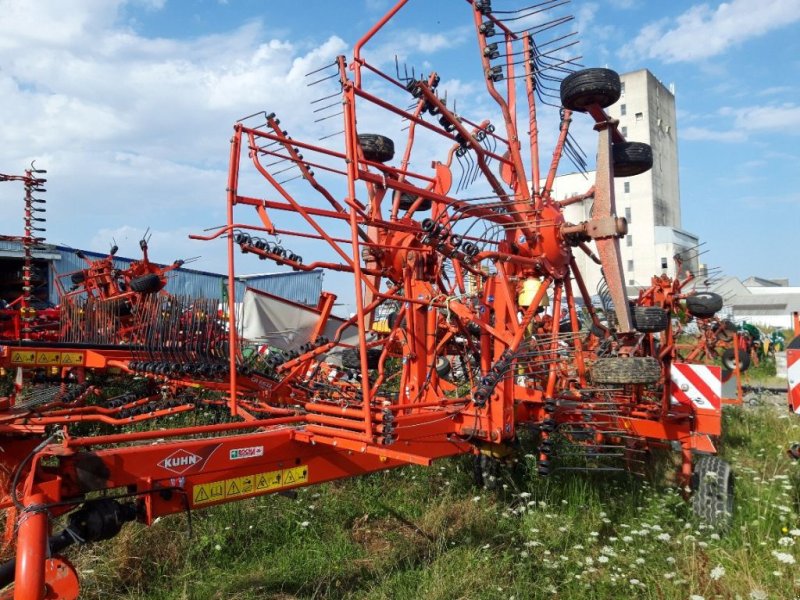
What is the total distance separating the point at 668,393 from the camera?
534cm

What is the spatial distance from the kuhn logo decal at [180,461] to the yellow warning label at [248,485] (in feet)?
0.38

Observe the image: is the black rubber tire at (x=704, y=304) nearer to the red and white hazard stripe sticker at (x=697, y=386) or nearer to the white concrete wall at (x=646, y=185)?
the red and white hazard stripe sticker at (x=697, y=386)

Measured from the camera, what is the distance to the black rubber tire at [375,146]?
6266mm

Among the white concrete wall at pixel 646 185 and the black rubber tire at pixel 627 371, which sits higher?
the white concrete wall at pixel 646 185

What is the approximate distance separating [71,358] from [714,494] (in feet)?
18.2

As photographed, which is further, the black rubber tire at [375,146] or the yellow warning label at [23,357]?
the black rubber tire at [375,146]

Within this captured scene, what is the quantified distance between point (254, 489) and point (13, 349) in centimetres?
346

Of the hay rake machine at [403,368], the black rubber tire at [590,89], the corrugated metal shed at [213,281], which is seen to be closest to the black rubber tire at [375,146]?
the hay rake machine at [403,368]

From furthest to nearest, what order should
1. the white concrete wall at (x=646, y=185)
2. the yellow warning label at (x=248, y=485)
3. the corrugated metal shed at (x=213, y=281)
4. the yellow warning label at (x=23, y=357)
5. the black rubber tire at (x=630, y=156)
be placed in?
1. the white concrete wall at (x=646, y=185)
2. the corrugated metal shed at (x=213, y=281)
3. the yellow warning label at (x=23, y=357)
4. the black rubber tire at (x=630, y=156)
5. the yellow warning label at (x=248, y=485)

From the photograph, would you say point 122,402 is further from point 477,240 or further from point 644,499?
point 644,499

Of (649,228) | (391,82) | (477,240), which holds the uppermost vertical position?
(649,228)

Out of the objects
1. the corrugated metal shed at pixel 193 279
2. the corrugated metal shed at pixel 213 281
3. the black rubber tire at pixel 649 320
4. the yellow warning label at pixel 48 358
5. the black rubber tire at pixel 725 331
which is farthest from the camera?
the corrugated metal shed at pixel 213 281

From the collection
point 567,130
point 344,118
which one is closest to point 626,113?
point 567,130

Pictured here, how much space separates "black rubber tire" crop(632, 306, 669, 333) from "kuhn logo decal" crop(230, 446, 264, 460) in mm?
3374
